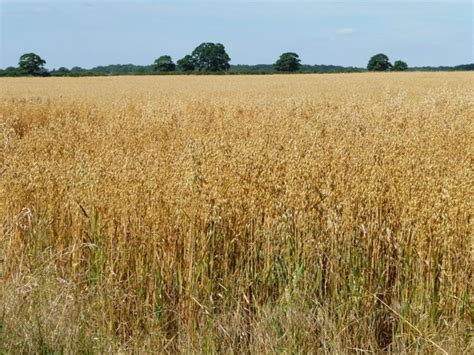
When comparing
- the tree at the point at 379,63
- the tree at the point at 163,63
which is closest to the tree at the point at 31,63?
the tree at the point at 163,63

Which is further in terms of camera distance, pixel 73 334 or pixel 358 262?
pixel 358 262

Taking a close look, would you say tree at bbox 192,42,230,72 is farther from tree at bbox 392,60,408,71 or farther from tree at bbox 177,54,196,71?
tree at bbox 392,60,408,71

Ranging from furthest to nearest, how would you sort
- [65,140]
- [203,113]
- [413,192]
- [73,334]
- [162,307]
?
[203,113] < [65,140] < [413,192] < [162,307] < [73,334]

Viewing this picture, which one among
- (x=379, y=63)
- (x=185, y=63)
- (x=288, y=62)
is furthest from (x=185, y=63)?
(x=379, y=63)

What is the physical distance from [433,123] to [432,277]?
464 centimetres

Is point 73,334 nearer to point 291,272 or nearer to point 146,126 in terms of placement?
point 291,272

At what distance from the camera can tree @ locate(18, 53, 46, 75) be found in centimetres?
6156

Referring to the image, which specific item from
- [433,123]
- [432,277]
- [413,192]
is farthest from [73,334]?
[433,123]

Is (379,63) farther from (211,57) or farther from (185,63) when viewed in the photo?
(185,63)

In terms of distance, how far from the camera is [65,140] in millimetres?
6379

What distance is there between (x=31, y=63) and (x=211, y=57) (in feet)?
82.3

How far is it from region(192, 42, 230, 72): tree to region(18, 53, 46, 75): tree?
21.6 metres

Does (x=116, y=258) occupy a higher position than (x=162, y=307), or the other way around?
(x=116, y=258)

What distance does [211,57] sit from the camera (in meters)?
78.6
